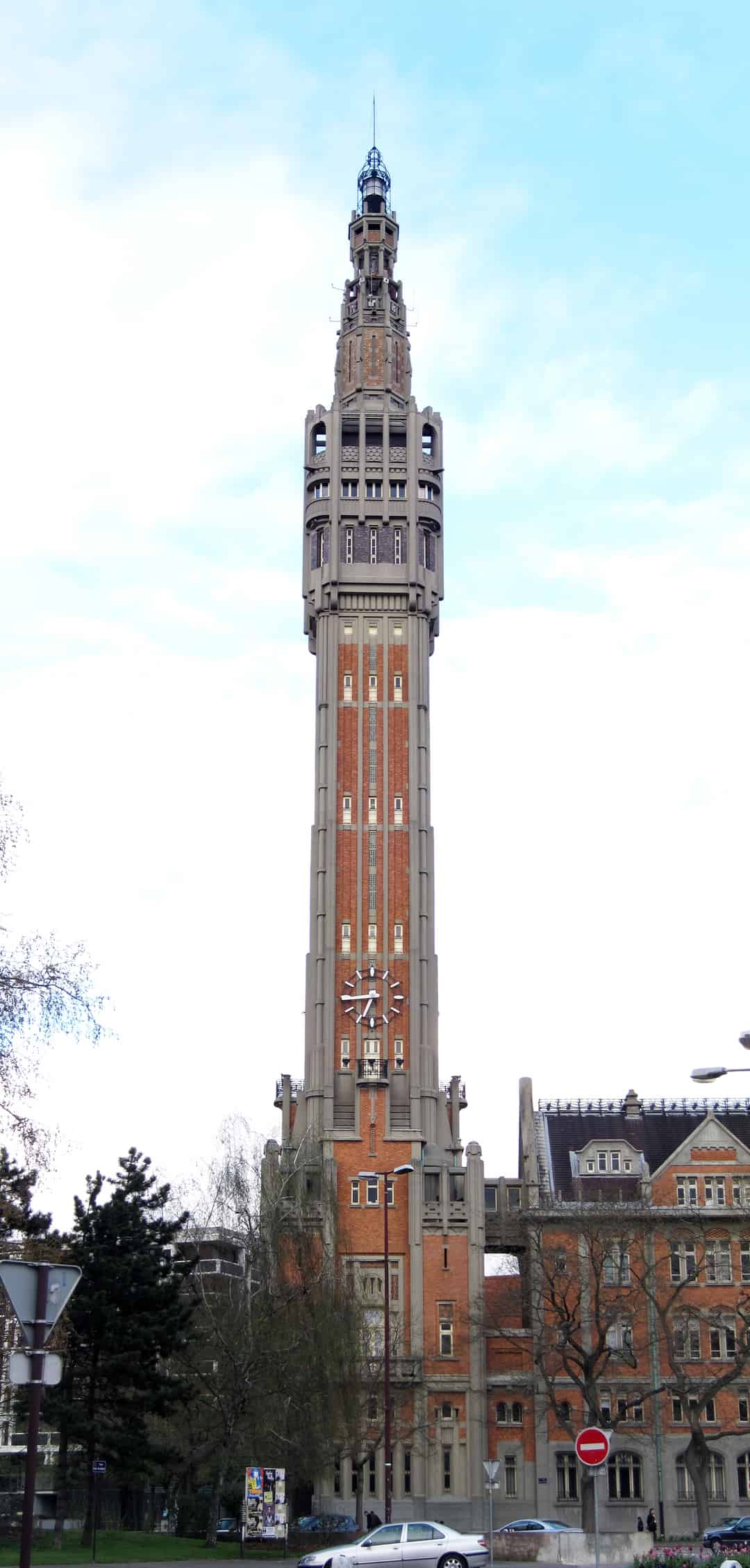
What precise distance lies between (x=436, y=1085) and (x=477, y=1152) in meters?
6.94

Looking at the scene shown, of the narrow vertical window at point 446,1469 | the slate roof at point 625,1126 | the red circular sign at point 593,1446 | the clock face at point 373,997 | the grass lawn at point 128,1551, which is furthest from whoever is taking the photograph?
the clock face at point 373,997

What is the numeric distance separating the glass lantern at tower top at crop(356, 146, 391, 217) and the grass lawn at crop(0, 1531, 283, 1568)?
3767 inches

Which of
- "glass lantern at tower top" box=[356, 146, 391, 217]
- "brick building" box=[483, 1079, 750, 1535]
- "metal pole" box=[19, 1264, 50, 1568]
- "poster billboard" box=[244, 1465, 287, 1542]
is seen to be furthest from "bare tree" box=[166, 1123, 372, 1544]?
"glass lantern at tower top" box=[356, 146, 391, 217]

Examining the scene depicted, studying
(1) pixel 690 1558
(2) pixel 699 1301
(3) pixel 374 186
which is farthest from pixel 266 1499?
(3) pixel 374 186

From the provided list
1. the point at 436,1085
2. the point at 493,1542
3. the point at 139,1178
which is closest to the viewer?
the point at 493,1542

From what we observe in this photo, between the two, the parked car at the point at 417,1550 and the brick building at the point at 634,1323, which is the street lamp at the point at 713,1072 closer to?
the parked car at the point at 417,1550

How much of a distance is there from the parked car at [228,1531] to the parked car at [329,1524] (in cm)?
524

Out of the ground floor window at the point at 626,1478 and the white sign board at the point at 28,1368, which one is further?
the ground floor window at the point at 626,1478

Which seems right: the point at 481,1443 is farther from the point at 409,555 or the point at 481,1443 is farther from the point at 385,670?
the point at 409,555

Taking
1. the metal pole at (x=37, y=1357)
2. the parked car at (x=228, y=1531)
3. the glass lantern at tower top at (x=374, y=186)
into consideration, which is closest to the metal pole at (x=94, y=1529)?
the parked car at (x=228, y=1531)

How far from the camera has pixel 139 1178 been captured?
59781 mm

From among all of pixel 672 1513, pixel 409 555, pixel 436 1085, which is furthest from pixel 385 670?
pixel 672 1513

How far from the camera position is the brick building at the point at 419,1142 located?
8281cm

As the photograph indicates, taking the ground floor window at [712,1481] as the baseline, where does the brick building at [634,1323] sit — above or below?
above
